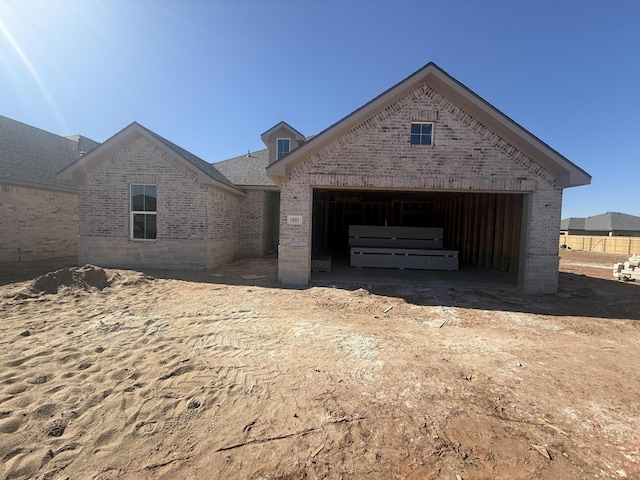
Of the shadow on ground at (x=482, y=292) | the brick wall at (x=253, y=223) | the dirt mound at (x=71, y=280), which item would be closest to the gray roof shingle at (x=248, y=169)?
the brick wall at (x=253, y=223)

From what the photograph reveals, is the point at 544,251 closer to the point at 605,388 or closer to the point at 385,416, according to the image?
the point at 605,388

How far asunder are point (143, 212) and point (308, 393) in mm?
11206

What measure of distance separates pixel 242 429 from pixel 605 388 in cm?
471

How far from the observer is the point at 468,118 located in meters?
9.84

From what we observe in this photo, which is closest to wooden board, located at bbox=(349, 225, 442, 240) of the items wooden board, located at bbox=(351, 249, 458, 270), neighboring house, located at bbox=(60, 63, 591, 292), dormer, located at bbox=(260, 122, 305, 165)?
wooden board, located at bbox=(351, 249, 458, 270)

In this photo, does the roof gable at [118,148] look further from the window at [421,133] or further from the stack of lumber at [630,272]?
the stack of lumber at [630,272]

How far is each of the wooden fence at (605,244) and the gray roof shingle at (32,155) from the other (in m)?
45.6

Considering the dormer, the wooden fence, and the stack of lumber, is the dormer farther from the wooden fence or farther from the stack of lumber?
the wooden fence

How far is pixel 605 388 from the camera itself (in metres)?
4.05

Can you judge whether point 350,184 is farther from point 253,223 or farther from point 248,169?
point 248,169

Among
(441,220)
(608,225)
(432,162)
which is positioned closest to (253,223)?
(432,162)

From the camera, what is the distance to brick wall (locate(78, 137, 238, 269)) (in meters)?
11.8

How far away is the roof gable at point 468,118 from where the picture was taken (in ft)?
30.7

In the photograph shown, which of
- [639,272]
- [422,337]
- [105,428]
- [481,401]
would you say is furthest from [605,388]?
[639,272]
